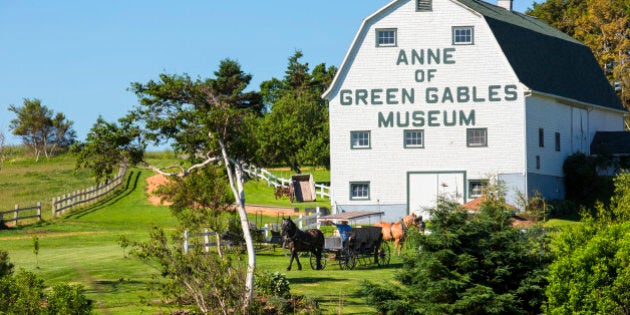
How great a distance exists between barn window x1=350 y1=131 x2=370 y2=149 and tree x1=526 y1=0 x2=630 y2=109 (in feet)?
97.6

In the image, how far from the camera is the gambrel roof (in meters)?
54.1

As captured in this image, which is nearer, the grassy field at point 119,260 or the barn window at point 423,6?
the grassy field at point 119,260

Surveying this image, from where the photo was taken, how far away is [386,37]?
177 feet

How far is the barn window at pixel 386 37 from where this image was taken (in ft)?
176

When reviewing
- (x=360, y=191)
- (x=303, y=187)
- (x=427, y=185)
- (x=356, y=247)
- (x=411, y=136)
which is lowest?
(x=356, y=247)

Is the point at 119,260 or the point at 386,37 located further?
the point at 386,37

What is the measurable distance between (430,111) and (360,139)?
356 centimetres

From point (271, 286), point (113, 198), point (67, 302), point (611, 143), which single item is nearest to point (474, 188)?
point (611, 143)

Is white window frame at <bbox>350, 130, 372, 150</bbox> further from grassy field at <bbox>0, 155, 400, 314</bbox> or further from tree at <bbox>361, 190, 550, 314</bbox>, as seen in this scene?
tree at <bbox>361, 190, 550, 314</bbox>

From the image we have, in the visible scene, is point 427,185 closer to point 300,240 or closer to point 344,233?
point 344,233

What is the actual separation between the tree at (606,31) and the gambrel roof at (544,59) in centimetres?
1213

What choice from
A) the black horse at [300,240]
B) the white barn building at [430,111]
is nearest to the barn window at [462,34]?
the white barn building at [430,111]

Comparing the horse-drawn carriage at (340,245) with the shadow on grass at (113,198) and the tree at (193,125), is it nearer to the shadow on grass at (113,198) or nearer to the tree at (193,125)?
the tree at (193,125)

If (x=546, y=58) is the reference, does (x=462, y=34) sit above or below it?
above
